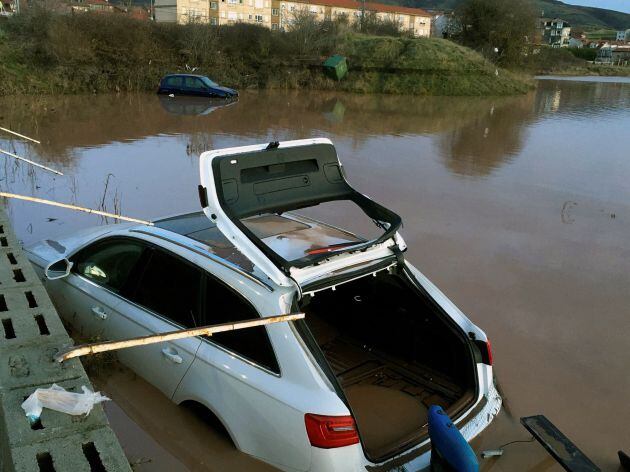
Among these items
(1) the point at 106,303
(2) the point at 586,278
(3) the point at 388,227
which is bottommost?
(2) the point at 586,278

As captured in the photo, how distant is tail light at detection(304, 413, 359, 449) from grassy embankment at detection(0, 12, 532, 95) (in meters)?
25.5

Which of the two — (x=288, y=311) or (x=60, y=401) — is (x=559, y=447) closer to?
(x=288, y=311)

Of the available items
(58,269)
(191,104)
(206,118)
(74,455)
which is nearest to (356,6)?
(191,104)

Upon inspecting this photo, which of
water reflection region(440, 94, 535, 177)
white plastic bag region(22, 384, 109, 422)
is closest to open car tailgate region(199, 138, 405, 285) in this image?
white plastic bag region(22, 384, 109, 422)

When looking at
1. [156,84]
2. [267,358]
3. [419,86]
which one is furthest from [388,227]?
[419,86]

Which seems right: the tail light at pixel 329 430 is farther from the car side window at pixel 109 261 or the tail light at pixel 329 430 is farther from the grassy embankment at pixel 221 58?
the grassy embankment at pixel 221 58

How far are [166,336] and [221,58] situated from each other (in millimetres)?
33013

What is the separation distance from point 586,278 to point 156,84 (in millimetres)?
26317

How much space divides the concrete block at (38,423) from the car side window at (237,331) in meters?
→ 0.82

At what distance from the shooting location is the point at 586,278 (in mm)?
6828

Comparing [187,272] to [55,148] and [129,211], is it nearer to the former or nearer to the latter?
[129,211]

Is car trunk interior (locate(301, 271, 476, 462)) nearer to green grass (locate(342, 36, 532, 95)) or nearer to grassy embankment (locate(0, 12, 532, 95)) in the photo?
grassy embankment (locate(0, 12, 532, 95))

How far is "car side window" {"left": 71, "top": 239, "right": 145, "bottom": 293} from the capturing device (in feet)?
13.1

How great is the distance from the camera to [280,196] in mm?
3688
